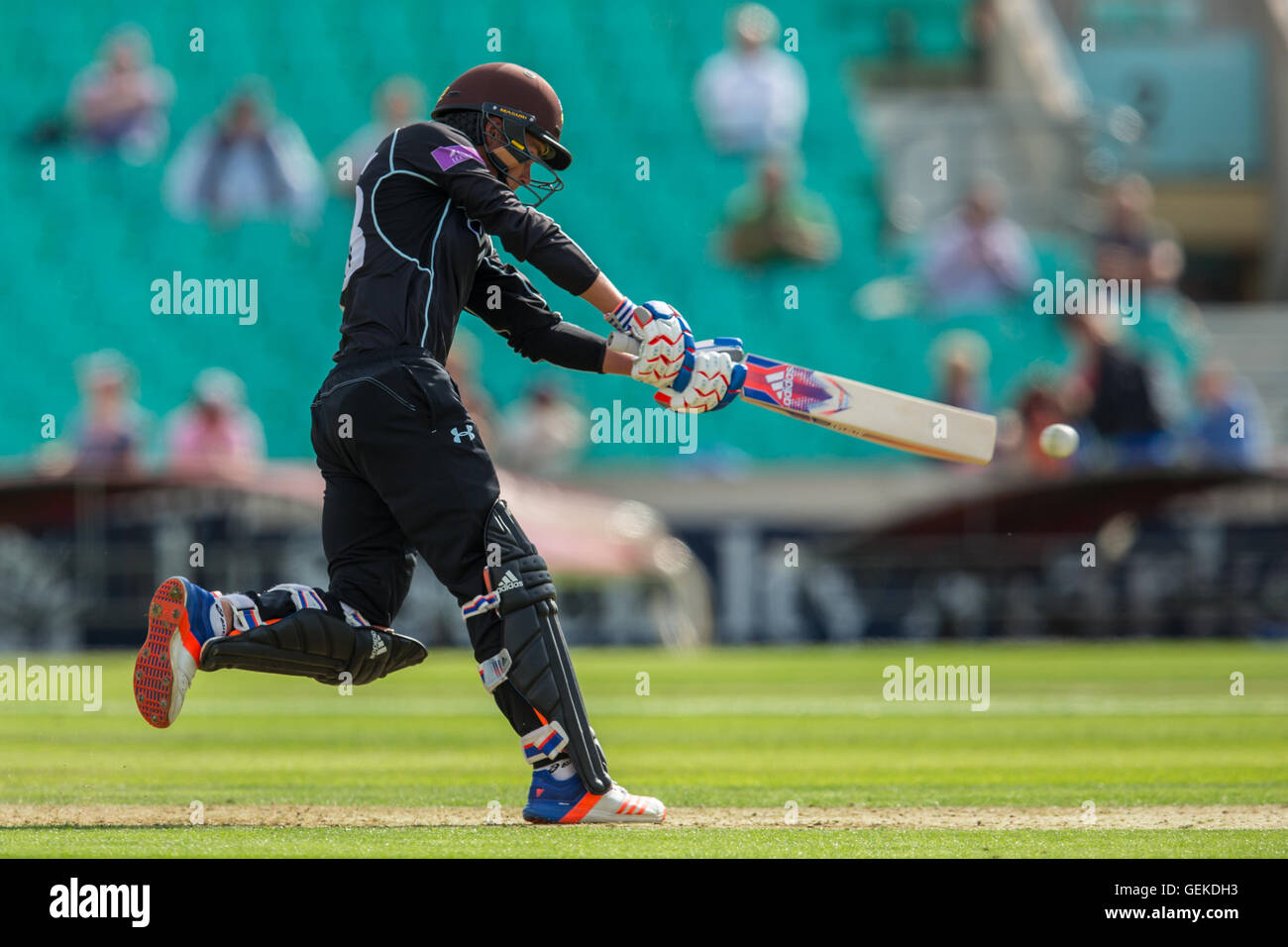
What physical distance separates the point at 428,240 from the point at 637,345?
0.73 m

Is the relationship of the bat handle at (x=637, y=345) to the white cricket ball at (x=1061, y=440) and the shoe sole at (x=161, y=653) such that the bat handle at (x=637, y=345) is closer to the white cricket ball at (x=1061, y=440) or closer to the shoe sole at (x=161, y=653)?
the white cricket ball at (x=1061, y=440)

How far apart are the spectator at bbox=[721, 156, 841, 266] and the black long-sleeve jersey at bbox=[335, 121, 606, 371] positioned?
12.0 metres

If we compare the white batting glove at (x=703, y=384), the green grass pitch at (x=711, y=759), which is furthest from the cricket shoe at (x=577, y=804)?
the white batting glove at (x=703, y=384)

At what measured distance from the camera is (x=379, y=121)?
1802 cm

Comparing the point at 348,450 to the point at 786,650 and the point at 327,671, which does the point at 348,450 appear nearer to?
the point at 327,671

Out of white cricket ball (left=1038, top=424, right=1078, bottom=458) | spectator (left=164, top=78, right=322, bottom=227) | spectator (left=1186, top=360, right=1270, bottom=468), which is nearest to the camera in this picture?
white cricket ball (left=1038, top=424, right=1078, bottom=458)

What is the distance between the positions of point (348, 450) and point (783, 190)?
41.0ft

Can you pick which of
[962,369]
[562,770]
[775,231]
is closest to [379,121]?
[775,231]

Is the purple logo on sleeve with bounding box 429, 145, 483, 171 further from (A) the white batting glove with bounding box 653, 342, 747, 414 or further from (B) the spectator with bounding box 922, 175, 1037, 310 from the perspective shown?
(B) the spectator with bounding box 922, 175, 1037, 310

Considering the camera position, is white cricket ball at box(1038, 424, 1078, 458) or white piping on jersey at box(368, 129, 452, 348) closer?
white piping on jersey at box(368, 129, 452, 348)

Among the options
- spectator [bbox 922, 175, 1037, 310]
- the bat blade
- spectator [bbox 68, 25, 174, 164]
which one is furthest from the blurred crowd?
the bat blade

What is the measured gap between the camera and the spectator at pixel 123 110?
61.5 feet

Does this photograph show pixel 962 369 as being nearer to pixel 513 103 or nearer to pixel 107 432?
pixel 107 432

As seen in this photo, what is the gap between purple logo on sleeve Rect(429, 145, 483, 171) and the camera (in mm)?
5418
